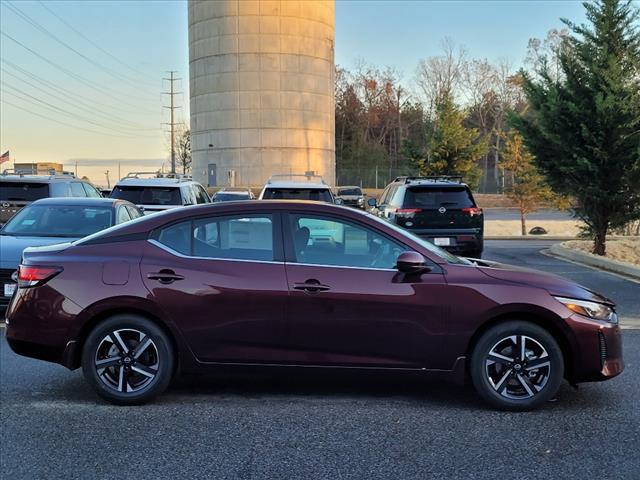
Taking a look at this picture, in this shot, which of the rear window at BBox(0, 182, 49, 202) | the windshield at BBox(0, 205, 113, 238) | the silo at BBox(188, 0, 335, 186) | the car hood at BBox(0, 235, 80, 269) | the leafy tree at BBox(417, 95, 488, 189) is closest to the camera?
the car hood at BBox(0, 235, 80, 269)

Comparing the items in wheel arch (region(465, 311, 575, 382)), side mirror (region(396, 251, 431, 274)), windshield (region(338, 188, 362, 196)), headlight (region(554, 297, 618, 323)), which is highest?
windshield (region(338, 188, 362, 196))

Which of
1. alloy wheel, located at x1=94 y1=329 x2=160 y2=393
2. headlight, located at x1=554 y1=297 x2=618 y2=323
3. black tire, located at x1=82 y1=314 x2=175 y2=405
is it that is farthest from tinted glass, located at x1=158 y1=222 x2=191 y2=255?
headlight, located at x1=554 y1=297 x2=618 y2=323

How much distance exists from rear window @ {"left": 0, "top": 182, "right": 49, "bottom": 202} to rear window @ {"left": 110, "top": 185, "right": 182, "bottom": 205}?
1.45 metres

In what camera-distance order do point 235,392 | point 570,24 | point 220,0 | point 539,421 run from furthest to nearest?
point 220,0
point 570,24
point 235,392
point 539,421

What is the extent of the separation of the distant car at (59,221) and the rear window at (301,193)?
357cm

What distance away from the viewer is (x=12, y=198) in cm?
1199

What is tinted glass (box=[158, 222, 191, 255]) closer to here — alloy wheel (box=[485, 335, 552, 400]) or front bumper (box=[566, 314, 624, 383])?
alloy wheel (box=[485, 335, 552, 400])

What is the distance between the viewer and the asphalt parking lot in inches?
150

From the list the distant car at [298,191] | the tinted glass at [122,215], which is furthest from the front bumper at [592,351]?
the distant car at [298,191]

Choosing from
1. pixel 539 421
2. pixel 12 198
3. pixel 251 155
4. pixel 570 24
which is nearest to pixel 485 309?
pixel 539 421

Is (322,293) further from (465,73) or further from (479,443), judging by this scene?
(465,73)

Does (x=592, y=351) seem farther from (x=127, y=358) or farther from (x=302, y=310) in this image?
(x=127, y=358)

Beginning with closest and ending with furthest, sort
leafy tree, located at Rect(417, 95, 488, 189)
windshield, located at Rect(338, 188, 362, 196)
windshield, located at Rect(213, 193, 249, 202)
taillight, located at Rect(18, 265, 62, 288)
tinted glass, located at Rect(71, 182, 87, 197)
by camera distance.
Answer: taillight, located at Rect(18, 265, 62, 288) → tinted glass, located at Rect(71, 182, 87, 197) → windshield, located at Rect(213, 193, 249, 202) → leafy tree, located at Rect(417, 95, 488, 189) → windshield, located at Rect(338, 188, 362, 196)

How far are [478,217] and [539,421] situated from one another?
311 inches
